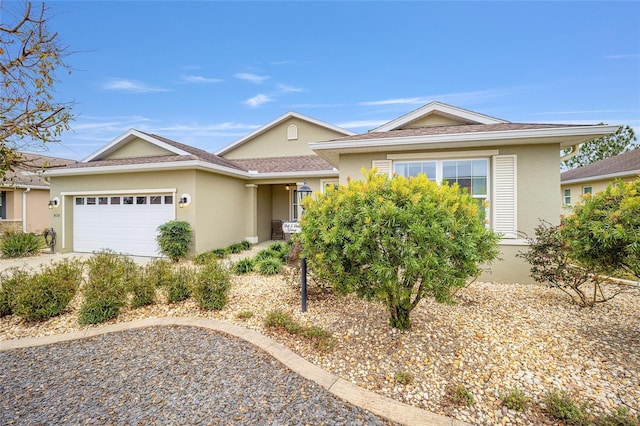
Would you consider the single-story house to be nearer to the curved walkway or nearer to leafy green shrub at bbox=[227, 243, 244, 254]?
leafy green shrub at bbox=[227, 243, 244, 254]

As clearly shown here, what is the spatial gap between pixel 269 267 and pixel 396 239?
487cm

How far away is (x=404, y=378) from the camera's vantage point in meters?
2.97

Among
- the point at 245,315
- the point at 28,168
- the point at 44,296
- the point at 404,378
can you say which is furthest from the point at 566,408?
the point at 44,296

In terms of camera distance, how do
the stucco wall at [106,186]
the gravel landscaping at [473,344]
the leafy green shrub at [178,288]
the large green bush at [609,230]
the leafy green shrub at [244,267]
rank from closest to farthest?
the gravel landscaping at [473,344], the large green bush at [609,230], the leafy green shrub at [178,288], the leafy green shrub at [244,267], the stucco wall at [106,186]

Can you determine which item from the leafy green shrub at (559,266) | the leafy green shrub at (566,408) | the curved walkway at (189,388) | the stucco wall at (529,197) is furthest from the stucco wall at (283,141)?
the leafy green shrub at (566,408)

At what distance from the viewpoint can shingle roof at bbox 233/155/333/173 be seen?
12389 millimetres

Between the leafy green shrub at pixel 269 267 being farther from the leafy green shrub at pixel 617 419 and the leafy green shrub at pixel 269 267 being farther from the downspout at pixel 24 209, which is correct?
the downspout at pixel 24 209

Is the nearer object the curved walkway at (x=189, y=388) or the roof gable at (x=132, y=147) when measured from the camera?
the curved walkway at (x=189, y=388)

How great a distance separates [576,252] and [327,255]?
3.60 meters

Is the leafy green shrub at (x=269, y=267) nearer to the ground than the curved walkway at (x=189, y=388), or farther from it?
farther from it

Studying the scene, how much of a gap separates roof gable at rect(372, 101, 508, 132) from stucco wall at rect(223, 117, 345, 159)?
728 centimetres

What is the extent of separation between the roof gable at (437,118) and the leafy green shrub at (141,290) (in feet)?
23.1

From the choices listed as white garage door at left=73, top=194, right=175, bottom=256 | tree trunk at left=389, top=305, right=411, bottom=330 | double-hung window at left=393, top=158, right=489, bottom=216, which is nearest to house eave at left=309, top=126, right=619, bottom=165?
double-hung window at left=393, top=158, right=489, bottom=216

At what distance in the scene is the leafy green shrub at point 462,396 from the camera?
2.68 meters
